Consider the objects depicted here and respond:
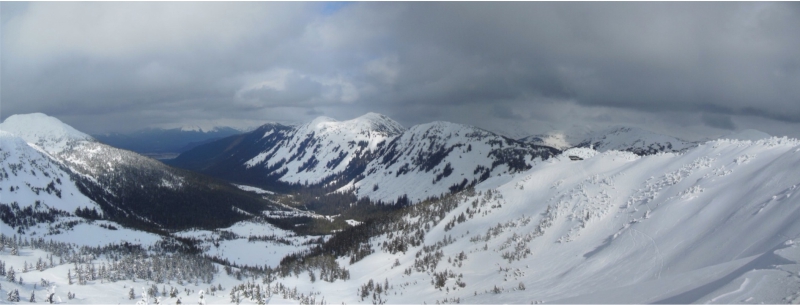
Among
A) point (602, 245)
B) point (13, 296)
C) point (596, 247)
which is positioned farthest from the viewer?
point (596, 247)

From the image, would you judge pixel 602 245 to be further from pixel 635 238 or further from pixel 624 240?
pixel 635 238

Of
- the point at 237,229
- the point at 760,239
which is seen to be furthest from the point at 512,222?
the point at 237,229

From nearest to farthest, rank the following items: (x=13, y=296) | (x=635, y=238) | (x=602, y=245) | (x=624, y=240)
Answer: (x=13, y=296) → (x=635, y=238) → (x=624, y=240) → (x=602, y=245)

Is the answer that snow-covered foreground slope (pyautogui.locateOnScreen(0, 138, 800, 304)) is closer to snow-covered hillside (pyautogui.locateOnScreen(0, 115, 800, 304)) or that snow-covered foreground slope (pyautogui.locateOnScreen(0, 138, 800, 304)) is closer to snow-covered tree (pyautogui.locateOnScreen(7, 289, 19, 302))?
snow-covered hillside (pyautogui.locateOnScreen(0, 115, 800, 304))

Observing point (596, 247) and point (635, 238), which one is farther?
point (596, 247)

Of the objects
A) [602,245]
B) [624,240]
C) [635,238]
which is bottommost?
[602,245]

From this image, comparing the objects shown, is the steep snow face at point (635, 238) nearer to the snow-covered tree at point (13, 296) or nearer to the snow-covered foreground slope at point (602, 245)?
the snow-covered foreground slope at point (602, 245)

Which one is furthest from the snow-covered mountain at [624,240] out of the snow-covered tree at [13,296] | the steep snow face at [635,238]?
the snow-covered tree at [13,296]

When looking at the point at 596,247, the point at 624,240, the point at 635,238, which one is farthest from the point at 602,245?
the point at 635,238
